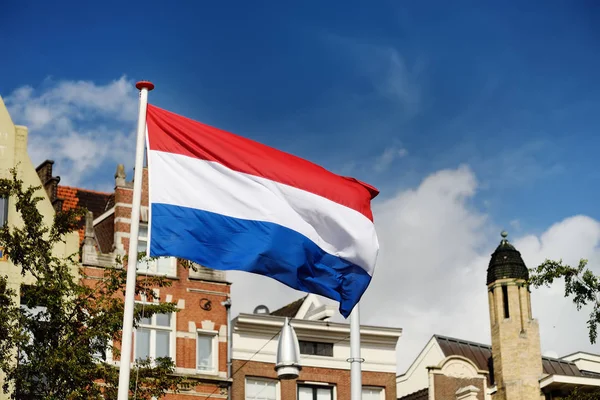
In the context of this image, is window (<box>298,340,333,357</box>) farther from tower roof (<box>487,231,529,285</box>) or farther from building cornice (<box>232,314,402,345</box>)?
tower roof (<box>487,231,529,285</box>)

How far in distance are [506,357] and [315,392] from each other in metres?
12.8

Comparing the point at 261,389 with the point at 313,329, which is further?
the point at 313,329

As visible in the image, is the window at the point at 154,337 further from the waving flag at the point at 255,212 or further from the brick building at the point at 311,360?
the waving flag at the point at 255,212

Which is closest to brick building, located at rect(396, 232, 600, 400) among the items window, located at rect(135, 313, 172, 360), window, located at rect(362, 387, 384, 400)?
window, located at rect(362, 387, 384, 400)

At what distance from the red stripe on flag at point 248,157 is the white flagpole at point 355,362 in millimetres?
2575


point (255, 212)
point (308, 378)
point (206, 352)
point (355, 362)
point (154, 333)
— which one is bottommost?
point (355, 362)

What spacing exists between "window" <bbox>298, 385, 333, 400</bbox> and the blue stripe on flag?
2305 cm

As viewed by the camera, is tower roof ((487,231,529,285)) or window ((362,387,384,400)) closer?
window ((362,387,384,400))

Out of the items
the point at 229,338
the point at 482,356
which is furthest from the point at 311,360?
the point at 482,356

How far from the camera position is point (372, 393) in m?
45.7

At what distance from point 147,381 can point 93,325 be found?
2.26 m

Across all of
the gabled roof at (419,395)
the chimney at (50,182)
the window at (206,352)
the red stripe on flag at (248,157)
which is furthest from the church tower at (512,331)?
the red stripe on flag at (248,157)

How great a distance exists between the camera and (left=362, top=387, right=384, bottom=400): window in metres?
45.5

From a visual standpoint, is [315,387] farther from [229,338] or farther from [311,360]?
[229,338]
